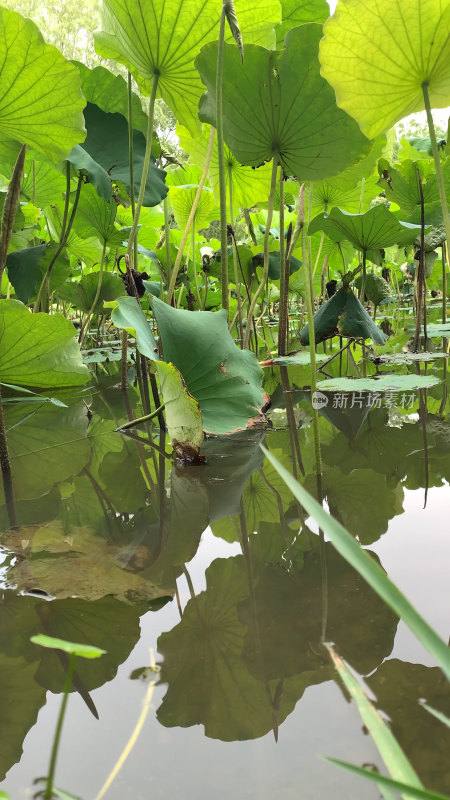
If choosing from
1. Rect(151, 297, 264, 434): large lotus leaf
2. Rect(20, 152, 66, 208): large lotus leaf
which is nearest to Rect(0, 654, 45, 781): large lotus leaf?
Rect(151, 297, 264, 434): large lotus leaf

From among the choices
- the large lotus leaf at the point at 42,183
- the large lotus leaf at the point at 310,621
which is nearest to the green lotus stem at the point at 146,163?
the large lotus leaf at the point at 310,621

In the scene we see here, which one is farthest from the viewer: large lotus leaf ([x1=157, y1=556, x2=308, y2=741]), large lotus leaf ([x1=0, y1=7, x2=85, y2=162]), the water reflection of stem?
large lotus leaf ([x1=0, y1=7, x2=85, y2=162])

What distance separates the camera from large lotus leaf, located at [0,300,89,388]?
99 cm

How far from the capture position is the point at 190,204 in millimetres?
1982

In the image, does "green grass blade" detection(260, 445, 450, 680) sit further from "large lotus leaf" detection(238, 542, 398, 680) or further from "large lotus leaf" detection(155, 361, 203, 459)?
"large lotus leaf" detection(155, 361, 203, 459)

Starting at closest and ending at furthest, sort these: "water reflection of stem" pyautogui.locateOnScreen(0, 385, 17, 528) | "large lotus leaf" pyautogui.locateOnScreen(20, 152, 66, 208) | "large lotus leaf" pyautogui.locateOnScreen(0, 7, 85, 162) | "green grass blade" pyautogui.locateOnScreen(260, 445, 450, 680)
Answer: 1. "green grass blade" pyautogui.locateOnScreen(260, 445, 450, 680)
2. "water reflection of stem" pyautogui.locateOnScreen(0, 385, 17, 528)
3. "large lotus leaf" pyautogui.locateOnScreen(0, 7, 85, 162)
4. "large lotus leaf" pyautogui.locateOnScreen(20, 152, 66, 208)

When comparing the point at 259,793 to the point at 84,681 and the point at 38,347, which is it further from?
the point at 38,347

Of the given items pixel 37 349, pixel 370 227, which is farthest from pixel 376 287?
pixel 37 349

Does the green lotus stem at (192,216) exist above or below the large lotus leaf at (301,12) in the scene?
below

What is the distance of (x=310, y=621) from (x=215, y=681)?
75 millimetres

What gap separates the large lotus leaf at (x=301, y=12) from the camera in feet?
3.79

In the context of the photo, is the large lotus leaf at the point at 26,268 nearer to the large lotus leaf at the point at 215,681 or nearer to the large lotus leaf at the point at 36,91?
the large lotus leaf at the point at 36,91

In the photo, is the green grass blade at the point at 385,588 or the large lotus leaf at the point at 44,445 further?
the large lotus leaf at the point at 44,445

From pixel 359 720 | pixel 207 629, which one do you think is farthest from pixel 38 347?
pixel 359 720
